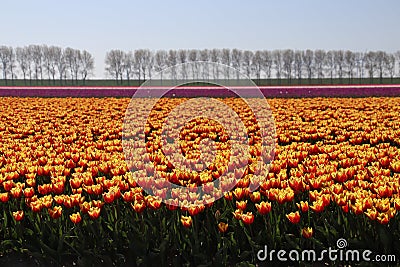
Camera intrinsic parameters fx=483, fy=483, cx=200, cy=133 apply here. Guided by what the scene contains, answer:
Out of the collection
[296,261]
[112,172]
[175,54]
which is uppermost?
[175,54]

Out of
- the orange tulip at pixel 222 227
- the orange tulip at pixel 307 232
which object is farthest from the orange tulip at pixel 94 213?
the orange tulip at pixel 307 232


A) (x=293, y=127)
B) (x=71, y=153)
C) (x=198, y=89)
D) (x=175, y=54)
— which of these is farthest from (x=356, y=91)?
(x=175, y=54)

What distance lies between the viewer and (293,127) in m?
8.87

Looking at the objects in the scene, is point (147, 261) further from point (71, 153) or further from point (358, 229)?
point (71, 153)

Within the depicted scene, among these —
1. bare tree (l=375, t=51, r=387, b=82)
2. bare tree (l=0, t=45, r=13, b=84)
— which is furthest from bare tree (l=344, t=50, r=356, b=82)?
bare tree (l=0, t=45, r=13, b=84)

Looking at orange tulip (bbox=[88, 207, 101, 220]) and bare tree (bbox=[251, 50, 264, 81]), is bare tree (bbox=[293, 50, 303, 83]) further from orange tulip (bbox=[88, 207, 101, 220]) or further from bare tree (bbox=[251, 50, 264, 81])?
orange tulip (bbox=[88, 207, 101, 220])

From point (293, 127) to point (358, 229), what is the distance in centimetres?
538

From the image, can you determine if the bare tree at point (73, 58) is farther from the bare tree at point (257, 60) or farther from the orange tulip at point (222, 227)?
the orange tulip at point (222, 227)
